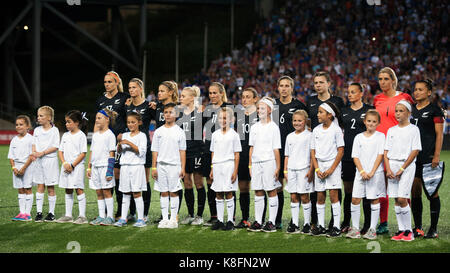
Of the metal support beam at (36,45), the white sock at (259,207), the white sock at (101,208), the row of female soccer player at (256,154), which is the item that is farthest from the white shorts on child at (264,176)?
the metal support beam at (36,45)

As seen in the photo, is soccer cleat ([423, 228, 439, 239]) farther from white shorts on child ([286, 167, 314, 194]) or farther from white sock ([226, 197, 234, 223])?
white sock ([226, 197, 234, 223])

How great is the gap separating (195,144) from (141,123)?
88cm

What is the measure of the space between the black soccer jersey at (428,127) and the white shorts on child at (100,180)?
4.42 meters

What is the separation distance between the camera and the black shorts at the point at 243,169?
9.48m

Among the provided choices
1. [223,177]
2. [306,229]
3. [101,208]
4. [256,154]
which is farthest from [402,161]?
[101,208]

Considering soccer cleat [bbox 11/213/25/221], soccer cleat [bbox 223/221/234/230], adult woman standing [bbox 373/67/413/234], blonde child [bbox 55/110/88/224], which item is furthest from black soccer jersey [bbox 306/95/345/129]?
soccer cleat [bbox 11/213/25/221]

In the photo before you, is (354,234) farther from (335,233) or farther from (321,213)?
(321,213)

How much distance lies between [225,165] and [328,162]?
1.48 m

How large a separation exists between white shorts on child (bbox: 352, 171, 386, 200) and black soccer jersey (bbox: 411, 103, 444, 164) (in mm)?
588

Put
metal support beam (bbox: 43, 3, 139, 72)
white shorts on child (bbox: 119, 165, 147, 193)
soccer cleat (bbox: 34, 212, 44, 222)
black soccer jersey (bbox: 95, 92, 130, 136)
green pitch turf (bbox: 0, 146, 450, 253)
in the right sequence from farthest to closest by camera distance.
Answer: metal support beam (bbox: 43, 3, 139, 72), black soccer jersey (bbox: 95, 92, 130, 136), soccer cleat (bbox: 34, 212, 44, 222), white shorts on child (bbox: 119, 165, 147, 193), green pitch turf (bbox: 0, 146, 450, 253)

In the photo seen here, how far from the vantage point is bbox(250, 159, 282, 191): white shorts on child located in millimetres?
8934

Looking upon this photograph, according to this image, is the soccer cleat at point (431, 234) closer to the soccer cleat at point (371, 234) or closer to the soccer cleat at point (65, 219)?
the soccer cleat at point (371, 234)

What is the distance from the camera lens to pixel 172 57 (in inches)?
1485
